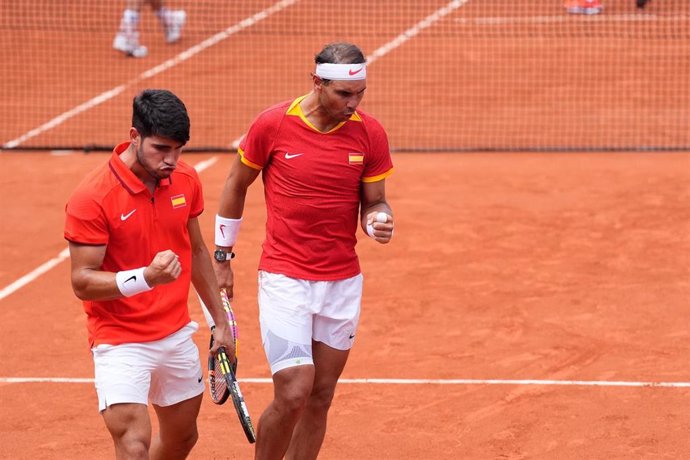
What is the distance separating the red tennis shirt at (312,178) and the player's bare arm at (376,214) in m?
0.06

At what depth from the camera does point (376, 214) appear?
6941mm

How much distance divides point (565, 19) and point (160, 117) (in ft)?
63.4

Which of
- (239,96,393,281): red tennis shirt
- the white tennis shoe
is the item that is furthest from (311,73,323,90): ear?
the white tennis shoe

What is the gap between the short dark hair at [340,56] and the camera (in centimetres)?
699

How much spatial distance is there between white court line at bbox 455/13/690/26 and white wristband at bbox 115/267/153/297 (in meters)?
19.1

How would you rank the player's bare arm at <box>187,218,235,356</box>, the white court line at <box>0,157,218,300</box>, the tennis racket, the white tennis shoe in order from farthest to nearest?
the white tennis shoe
the white court line at <box>0,157,218,300</box>
the player's bare arm at <box>187,218,235,356</box>
the tennis racket

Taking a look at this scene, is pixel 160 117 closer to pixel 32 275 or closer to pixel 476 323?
pixel 476 323

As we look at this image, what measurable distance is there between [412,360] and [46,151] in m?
9.41

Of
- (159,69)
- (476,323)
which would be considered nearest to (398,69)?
(159,69)

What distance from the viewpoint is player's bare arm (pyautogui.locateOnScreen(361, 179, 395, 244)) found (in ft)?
22.6

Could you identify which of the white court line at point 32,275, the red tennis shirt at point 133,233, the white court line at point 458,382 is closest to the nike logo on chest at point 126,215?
the red tennis shirt at point 133,233

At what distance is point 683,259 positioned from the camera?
12383 millimetres

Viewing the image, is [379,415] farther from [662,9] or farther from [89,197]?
[662,9]

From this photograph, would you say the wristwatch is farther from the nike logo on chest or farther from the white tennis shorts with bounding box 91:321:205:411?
the nike logo on chest
